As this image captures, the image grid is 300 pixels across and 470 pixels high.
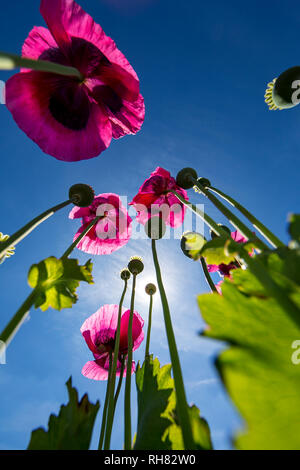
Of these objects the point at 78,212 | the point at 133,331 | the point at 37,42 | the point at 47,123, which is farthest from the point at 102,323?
the point at 37,42

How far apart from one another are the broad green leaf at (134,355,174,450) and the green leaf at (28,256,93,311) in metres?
0.33

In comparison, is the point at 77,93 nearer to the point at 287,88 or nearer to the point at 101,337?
the point at 287,88

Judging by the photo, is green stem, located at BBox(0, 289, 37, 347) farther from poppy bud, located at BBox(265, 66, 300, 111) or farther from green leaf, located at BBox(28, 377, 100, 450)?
poppy bud, located at BBox(265, 66, 300, 111)

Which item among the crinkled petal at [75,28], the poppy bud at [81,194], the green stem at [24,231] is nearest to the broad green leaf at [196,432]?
the green stem at [24,231]

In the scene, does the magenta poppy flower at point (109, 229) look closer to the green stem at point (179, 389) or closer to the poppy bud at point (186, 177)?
the poppy bud at point (186, 177)

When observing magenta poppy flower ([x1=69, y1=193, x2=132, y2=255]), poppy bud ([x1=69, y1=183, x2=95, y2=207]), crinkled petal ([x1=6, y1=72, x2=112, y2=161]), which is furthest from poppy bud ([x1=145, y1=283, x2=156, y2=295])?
crinkled petal ([x1=6, y1=72, x2=112, y2=161])

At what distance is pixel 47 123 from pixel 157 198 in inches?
24.3

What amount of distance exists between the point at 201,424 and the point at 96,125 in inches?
41.2

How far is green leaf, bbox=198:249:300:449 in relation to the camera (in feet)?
1.06

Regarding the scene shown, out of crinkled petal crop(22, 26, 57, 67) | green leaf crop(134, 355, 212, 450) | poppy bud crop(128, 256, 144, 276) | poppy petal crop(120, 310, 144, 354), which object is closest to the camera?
green leaf crop(134, 355, 212, 450)

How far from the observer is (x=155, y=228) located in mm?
1271

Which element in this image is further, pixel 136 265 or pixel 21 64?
pixel 136 265

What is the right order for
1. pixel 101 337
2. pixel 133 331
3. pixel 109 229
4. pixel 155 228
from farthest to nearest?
pixel 109 229 → pixel 101 337 → pixel 133 331 → pixel 155 228
